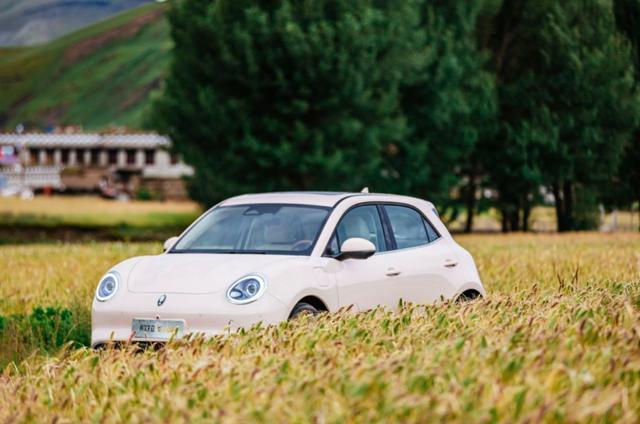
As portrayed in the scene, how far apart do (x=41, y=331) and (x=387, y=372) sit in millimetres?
8000

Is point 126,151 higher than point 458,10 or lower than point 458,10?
lower

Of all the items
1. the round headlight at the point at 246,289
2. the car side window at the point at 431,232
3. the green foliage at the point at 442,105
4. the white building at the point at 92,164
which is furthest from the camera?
the white building at the point at 92,164

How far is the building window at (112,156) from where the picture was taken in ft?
331

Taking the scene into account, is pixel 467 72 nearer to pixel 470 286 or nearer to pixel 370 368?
pixel 470 286

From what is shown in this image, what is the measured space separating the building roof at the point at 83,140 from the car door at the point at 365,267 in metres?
82.8

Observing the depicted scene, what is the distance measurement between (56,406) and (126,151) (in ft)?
308

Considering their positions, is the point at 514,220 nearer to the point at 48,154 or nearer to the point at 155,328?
the point at 155,328

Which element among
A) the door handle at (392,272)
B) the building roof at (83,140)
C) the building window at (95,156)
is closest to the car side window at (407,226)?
the door handle at (392,272)

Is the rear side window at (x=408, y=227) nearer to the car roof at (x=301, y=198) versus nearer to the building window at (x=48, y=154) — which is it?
the car roof at (x=301, y=198)

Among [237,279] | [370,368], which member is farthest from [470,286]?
[370,368]

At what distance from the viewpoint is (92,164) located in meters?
98.9

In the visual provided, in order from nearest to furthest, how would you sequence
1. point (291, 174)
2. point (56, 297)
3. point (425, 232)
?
point (425, 232) → point (56, 297) → point (291, 174)

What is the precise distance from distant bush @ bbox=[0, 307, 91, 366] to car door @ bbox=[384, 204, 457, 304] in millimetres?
3578

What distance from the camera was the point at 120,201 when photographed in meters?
73.0
